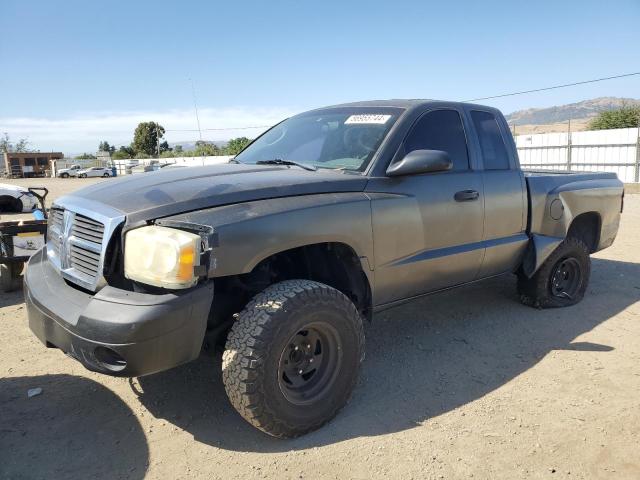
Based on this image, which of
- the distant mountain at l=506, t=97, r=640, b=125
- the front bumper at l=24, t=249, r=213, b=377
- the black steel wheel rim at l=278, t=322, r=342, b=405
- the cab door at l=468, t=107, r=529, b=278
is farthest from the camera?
the distant mountain at l=506, t=97, r=640, b=125

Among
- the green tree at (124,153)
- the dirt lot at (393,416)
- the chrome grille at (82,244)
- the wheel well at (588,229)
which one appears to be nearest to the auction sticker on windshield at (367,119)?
the dirt lot at (393,416)

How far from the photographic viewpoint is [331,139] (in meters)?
3.81

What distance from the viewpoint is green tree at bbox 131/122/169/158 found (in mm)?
70000

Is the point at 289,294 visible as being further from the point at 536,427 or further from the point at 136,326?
the point at 536,427

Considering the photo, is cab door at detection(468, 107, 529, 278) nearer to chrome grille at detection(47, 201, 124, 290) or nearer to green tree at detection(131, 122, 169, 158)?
chrome grille at detection(47, 201, 124, 290)

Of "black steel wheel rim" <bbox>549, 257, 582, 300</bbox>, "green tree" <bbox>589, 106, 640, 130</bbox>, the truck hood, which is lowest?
"black steel wheel rim" <bbox>549, 257, 582, 300</bbox>

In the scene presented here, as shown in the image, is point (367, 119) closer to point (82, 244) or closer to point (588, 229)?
point (82, 244)

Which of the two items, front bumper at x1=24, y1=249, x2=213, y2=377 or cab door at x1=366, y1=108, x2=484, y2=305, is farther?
cab door at x1=366, y1=108, x2=484, y2=305

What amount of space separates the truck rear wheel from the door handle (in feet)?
4.47

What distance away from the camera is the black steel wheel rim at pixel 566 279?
5.08 meters

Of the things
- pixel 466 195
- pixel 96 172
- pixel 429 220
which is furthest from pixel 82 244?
pixel 96 172

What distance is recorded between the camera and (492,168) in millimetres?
4270

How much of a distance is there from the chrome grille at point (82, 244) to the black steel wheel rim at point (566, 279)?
13.7 ft

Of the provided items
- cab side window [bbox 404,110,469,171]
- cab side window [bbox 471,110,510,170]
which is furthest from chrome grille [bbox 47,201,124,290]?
cab side window [bbox 471,110,510,170]
